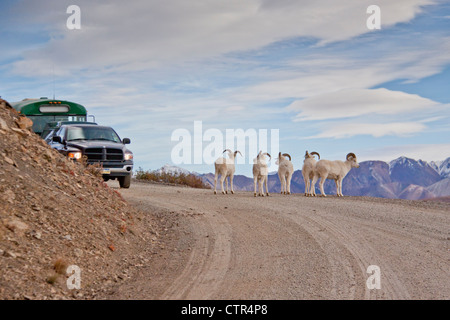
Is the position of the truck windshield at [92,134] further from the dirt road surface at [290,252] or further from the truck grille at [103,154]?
the dirt road surface at [290,252]

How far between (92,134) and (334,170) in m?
10.5

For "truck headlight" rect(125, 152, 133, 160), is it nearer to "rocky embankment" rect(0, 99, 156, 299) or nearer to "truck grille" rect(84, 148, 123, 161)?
"truck grille" rect(84, 148, 123, 161)

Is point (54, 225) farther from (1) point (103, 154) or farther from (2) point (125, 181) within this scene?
(2) point (125, 181)

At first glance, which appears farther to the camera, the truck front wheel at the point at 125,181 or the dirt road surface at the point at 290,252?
the truck front wheel at the point at 125,181

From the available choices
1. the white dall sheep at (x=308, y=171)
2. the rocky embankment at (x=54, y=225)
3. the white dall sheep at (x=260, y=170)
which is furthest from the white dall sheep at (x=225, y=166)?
the rocky embankment at (x=54, y=225)

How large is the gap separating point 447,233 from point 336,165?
1021 centimetres

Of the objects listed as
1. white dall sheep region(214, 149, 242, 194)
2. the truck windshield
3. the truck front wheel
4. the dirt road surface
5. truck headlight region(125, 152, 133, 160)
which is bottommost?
the dirt road surface

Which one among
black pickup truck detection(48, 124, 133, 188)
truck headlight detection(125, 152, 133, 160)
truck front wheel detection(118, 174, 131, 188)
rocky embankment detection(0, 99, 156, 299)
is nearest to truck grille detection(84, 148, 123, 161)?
black pickup truck detection(48, 124, 133, 188)

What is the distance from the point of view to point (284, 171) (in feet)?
79.8

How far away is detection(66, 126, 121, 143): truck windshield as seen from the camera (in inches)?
885

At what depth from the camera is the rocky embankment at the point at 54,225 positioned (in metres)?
8.70

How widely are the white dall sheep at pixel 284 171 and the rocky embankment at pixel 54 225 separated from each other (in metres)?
10.3
